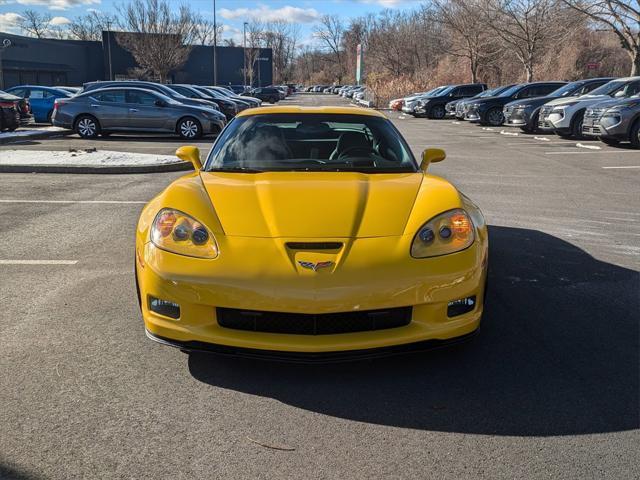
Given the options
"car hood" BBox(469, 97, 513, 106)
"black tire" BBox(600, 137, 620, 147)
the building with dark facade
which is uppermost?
the building with dark facade

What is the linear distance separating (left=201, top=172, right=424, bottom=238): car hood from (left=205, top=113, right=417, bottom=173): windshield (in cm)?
35

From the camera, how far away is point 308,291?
9.35ft

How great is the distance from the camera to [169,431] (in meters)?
2.66

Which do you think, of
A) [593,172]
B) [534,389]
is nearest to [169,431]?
[534,389]

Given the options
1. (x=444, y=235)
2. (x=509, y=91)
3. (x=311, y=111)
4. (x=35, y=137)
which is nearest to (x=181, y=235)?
(x=444, y=235)

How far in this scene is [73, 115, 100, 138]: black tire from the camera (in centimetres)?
1736

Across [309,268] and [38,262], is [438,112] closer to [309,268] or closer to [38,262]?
[38,262]

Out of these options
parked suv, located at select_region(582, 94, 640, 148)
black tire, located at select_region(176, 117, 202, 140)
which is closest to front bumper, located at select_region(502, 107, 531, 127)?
parked suv, located at select_region(582, 94, 640, 148)

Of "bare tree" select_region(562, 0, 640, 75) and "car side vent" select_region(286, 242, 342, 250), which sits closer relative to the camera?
"car side vent" select_region(286, 242, 342, 250)

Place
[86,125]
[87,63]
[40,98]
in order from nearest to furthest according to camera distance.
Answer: [86,125], [40,98], [87,63]

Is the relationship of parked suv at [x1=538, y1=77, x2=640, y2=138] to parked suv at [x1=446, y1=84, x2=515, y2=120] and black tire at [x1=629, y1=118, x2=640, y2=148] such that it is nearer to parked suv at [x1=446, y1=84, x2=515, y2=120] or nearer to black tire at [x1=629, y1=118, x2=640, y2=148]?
black tire at [x1=629, y1=118, x2=640, y2=148]

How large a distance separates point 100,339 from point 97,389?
65cm

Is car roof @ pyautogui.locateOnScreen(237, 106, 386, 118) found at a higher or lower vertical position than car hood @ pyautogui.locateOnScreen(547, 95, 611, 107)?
lower

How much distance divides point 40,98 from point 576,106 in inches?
748
